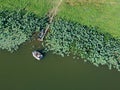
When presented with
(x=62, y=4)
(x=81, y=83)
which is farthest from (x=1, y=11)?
(x=81, y=83)

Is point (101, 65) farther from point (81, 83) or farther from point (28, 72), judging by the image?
point (28, 72)

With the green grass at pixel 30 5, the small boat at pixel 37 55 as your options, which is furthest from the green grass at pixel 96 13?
the small boat at pixel 37 55

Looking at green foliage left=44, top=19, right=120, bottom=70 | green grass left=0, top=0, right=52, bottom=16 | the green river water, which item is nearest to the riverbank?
green foliage left=44, top=19, right=120, bottom=70

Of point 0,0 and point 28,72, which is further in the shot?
point 0,0

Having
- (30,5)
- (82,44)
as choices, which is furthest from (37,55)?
(30,5)

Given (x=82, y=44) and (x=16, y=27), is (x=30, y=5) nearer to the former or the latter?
(x=16, y=27)

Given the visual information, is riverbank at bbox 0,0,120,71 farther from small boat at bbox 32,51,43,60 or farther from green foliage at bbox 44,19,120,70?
small boat at bbox 32,51,43,60

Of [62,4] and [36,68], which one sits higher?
[62,4]
